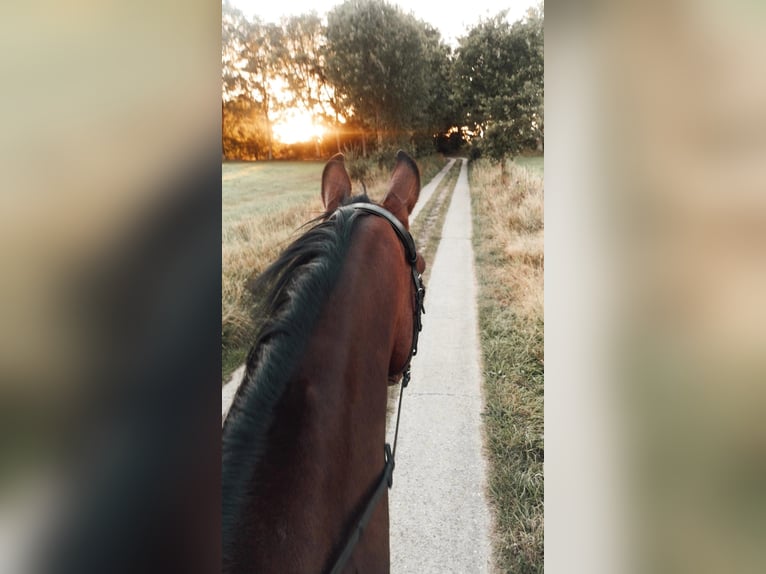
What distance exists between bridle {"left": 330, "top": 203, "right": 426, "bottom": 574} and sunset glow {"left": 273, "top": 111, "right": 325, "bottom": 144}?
620mm

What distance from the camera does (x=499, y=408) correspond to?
1697mm

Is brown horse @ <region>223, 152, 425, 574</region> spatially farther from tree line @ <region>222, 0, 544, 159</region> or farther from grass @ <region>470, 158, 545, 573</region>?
tree line @ <region>222, 0, 544, 159</region>

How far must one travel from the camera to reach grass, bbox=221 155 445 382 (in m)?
1.85

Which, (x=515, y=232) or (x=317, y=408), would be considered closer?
(x=317, y=408)

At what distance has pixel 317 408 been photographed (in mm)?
1262

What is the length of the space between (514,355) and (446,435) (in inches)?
13.7

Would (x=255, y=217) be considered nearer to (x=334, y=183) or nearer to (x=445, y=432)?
(x=334, y=183)

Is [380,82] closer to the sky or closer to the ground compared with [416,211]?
closer to the sky
